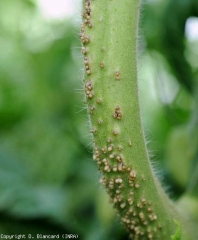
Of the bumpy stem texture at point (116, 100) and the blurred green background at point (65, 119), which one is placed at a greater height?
the bumpy stem texture at point (116, 100)

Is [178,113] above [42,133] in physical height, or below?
above

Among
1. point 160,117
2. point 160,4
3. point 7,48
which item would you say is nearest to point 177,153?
point 160,4

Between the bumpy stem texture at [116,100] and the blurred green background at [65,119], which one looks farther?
the blurred green background at [65,119]

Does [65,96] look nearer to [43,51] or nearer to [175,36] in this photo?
[43,51]

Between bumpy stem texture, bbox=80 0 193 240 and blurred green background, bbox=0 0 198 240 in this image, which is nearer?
bumpy stem texture, bbox=80 0 193 240

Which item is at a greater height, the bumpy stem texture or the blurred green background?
the bumpy stem texture
